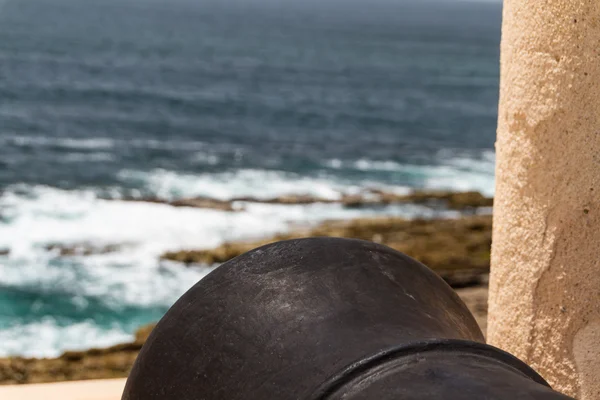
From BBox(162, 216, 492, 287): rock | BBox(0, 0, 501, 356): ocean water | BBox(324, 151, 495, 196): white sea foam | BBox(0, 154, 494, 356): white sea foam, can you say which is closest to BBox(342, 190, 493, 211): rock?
BBox(0, 154, 494, 356): white sea foam

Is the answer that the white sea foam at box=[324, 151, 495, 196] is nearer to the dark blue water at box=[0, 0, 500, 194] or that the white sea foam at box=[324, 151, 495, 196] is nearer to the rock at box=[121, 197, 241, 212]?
the dark blue water at box=[0, 0, 500, 194]

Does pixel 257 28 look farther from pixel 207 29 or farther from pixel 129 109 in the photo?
pixel 129 109

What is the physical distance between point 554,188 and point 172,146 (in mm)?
28801

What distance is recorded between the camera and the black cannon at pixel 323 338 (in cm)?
137

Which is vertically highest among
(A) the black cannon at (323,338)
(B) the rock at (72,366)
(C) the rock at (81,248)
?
(A) the black cannon at (323,338)

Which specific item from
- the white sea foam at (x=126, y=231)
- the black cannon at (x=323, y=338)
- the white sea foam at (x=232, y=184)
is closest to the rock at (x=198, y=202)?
the white sea foam at (x=126, y=231)

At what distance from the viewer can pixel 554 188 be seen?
2688mm

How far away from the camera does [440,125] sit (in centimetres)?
4122

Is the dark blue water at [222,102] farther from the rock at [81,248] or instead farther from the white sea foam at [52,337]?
the white sea foam at [52,337]

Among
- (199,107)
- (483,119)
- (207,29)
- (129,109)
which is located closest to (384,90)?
(483,119)

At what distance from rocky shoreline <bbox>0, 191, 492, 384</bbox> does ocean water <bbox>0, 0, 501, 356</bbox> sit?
0.62 meters

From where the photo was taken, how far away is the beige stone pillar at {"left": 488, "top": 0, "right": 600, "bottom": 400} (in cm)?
261

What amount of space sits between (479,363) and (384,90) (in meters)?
51.4

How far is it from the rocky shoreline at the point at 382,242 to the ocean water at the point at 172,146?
62 cm
